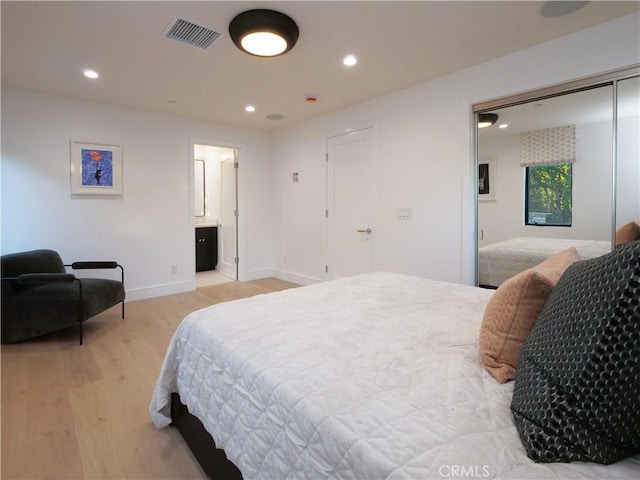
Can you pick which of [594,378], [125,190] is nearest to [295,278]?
[125,190]

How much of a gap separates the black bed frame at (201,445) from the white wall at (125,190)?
3.13m

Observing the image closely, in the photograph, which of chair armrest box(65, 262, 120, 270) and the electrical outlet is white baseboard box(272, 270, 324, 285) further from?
chair armrest box(65, 262, 120, 270)

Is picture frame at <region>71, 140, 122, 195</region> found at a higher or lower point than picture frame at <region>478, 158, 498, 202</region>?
higher

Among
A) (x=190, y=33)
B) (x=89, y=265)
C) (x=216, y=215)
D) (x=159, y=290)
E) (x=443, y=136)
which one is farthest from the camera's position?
(x=216, y=215)

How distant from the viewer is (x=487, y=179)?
3125 mm

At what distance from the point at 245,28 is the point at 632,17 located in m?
2.67

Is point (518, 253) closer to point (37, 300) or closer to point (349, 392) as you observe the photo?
point (349, 392)

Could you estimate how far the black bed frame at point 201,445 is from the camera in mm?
1328

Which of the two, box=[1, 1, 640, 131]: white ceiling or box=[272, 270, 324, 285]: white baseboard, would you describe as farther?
box=[272, 270, 324, 285]: white baseboard

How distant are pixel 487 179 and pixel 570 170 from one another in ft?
2.08

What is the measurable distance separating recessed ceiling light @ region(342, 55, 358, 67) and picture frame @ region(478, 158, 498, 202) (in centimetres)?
150

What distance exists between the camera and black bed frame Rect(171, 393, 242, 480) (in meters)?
1.33

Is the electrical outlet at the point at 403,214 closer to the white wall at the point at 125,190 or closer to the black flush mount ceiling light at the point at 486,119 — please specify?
the black flush mount ceiling light at the point at 486,119

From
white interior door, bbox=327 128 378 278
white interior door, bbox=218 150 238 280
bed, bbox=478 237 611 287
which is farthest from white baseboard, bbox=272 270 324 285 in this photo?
bed, bbox=478 237 611 287
